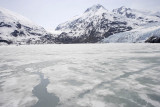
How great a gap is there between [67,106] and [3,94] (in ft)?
9.15

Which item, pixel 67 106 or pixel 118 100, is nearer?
pixel 67 106

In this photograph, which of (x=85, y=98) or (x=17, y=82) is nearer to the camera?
(x=85, y=98)

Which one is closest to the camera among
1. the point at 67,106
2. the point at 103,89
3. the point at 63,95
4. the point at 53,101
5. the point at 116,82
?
the point at 67,106

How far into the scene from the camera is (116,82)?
700 cm

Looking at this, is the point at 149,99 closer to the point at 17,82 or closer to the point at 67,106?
the point at 67,106

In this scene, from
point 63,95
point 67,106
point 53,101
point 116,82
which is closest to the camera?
point 67,106

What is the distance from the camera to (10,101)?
16.6 feet

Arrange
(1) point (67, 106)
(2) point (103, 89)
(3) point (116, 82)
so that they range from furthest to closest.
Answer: (3) point (116, 82)
(2) point (103, 89)
(1) point (67, 106)

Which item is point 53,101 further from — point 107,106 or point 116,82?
point 116,82

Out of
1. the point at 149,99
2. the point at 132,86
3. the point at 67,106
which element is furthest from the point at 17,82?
the point at 149,99

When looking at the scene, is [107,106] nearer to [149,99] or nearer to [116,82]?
[149,99]

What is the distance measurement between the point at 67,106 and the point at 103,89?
202cm

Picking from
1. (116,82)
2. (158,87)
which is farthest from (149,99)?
(116,82)

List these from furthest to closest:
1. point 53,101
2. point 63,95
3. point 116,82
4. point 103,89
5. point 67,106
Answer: point 116,82
point 103,89
point 63,95
point 53,101
point 67,106
